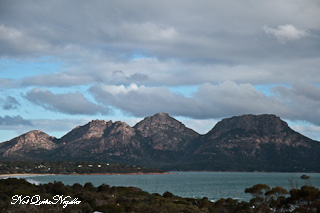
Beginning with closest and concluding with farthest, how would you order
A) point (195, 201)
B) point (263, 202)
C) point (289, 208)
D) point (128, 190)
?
point (289, 208) → point (263, 202) → point (195, 201) → point (128, 190)

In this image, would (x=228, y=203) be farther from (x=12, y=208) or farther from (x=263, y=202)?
(x=12, y=208)

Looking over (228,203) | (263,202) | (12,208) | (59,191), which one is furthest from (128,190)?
(12,208)

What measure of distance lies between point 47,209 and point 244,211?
26.3 metres

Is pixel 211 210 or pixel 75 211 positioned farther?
pixel 211 210

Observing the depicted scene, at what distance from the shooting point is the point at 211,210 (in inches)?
2270

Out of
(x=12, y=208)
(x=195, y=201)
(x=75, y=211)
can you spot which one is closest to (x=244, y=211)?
(x=195, y=201)

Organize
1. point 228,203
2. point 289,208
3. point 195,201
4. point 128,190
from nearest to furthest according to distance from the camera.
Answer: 1. point 289,208
2. point 228,203
3. point 195,201
4. point 128,190

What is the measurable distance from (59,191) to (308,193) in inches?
1700

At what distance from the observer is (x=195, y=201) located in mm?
70312

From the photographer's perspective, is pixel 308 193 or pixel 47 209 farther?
pixel 308 193

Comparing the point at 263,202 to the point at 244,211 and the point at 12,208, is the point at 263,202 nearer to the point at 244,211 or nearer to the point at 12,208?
the point at 244,211

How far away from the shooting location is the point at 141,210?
47406mm

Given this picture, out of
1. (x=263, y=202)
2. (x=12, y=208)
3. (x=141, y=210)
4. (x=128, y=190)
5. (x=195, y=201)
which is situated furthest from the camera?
(x=128, y=190)

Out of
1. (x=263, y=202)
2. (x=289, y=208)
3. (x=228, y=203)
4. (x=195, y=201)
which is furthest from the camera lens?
(x=195, y=201)
